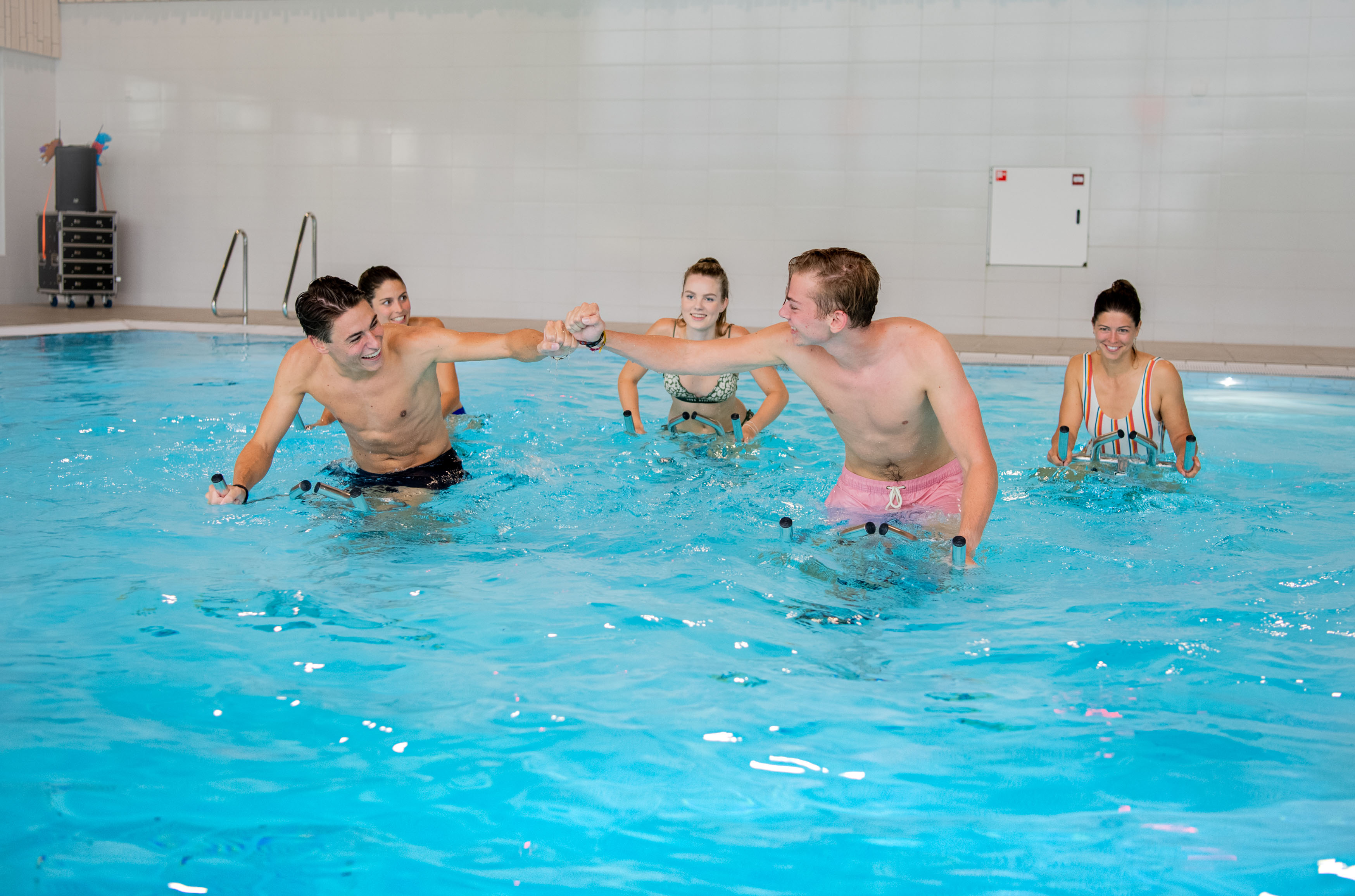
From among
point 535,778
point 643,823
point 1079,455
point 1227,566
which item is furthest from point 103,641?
point 1079,455

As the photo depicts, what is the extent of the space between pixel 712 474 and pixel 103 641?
295 centimetres

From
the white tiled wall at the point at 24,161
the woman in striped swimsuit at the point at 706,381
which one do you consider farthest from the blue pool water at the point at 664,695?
the white tiled wall at the point at 24,161

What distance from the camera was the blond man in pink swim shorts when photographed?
3400 millimetres

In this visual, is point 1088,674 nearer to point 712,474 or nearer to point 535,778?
point 535,778

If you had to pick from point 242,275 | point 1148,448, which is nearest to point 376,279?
point 1148,448

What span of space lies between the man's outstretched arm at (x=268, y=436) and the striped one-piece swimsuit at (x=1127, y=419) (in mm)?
3487

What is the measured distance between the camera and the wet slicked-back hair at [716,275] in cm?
557

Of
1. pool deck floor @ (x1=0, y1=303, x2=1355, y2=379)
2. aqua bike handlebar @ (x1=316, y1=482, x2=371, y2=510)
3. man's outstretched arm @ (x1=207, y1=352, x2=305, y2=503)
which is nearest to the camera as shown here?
man's outstretched arm @ (x1=207, y1=352, x2=305, y2=503)

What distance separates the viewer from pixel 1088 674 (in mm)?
3002

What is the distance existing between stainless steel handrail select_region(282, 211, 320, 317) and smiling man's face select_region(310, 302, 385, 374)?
792 cm

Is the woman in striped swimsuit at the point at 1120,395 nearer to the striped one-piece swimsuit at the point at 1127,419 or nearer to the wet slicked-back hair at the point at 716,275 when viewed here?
the striped one-piece swimsuit at the point at 1127,419

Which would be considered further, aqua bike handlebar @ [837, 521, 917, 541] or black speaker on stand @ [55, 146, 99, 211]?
black speaker on stand @ [55, 146, 99, 211]

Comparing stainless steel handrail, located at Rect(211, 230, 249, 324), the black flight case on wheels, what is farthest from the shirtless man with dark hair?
the black flight case on wheels

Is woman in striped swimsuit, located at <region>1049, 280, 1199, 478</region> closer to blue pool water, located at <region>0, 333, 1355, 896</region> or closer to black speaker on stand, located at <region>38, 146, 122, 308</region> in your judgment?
blue pool water, located at <region>0, 333, 1355, 896</region>
